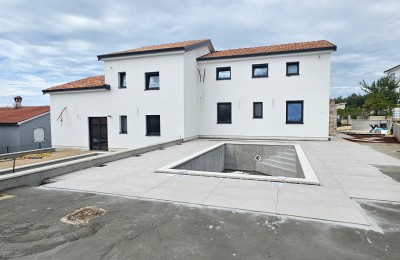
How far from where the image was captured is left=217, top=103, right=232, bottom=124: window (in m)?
17.1

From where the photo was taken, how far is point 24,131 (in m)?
22.8

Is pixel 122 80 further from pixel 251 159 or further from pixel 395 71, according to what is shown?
pixel 395 71

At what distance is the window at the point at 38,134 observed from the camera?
2375 cm

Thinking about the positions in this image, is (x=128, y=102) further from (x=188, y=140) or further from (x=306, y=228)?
(x=306, y=228)

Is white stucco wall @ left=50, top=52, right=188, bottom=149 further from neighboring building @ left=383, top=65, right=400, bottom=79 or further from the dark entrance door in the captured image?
neighboring building @ left=383, top=65, right=400, bottom=79

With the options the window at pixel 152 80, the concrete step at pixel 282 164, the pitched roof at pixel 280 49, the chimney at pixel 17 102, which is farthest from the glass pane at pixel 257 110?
the chimney at pixel 17 102

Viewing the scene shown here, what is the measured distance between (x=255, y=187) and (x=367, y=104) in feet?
124

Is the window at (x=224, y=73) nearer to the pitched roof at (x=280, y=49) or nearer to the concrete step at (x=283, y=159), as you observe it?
the pitched roof at (x=280, y=49)

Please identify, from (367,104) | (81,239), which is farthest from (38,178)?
(367,104)

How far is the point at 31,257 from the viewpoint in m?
2.87

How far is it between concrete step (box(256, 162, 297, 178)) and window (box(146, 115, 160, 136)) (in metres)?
6.92

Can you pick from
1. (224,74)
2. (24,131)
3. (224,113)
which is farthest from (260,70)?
(24,131)

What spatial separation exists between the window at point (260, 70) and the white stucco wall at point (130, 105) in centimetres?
490

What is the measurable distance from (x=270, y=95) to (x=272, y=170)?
241 inches
